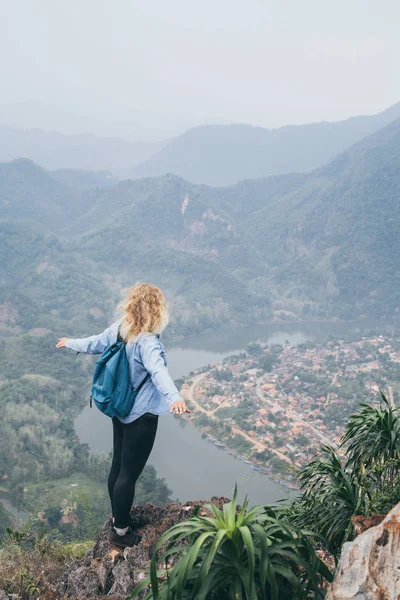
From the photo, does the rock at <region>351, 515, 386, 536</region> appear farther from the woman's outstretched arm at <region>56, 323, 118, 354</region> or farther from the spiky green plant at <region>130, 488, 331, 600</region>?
the woman's outstretched arm at <region>56, 323, 118, 354</region>

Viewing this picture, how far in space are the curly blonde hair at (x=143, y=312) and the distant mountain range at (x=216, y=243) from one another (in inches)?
1233

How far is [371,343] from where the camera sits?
30203 mm

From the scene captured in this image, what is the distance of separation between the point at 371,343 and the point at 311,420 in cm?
1357

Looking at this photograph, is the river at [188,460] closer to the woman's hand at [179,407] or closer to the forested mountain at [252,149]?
the woman's hand at [179,407]

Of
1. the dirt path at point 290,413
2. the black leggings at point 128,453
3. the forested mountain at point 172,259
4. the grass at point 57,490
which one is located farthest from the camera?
the forested mountain at point 172,259

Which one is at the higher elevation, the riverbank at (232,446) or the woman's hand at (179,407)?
the woman's hand at (179,407)

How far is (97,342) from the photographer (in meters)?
1.80

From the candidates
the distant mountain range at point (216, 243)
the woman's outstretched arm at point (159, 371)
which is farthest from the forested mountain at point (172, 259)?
the woman's outstretched arm at point (159, 371)

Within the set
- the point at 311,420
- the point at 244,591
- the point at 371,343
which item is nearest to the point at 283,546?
the point at 244,591

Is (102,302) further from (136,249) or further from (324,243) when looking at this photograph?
(324,243)

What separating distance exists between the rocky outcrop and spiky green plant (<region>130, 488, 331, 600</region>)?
575mm

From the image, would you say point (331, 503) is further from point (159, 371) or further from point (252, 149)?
point (252, 149)

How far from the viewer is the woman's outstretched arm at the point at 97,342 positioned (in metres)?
1.78

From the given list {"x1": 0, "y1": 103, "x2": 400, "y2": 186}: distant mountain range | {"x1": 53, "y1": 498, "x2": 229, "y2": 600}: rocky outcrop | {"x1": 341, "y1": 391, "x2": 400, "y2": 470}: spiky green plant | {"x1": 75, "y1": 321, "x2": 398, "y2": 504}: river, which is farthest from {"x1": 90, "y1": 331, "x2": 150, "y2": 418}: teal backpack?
{"x1": 0, "y1": 103, "x2": 400, "y2": 186}: distant mountain range
